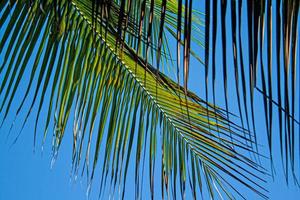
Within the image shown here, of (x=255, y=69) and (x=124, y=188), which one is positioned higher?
(x=255, y=69)

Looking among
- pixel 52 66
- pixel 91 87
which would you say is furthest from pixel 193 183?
pixel 52 66

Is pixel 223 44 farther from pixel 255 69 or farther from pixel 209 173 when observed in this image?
pixel 209 173

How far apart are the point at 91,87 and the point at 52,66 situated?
0.51 feet

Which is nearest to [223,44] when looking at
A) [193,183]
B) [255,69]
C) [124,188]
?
[255,69]

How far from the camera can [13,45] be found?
4.20 ft

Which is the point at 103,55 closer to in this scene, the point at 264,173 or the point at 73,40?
the point at 73,40

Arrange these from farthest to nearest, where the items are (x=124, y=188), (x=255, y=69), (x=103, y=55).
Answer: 1. (x=103, y=55)
2. (x=124, y=188)
3. (x=255, y=69)

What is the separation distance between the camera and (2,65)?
124 centimetres

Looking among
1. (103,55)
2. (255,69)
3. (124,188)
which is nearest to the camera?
(255,69)

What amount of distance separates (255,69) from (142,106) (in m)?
0.84

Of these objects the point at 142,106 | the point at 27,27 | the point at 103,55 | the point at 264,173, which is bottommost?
the point at 264,173

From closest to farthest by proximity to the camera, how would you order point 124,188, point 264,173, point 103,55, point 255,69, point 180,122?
point 255,69 → point 264,173 → point 124,188 → point 103,55 → point 180,122

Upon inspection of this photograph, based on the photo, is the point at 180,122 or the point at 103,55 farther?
the point at 180,122

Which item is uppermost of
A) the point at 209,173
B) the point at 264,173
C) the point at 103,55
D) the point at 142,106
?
the point at 103,55
